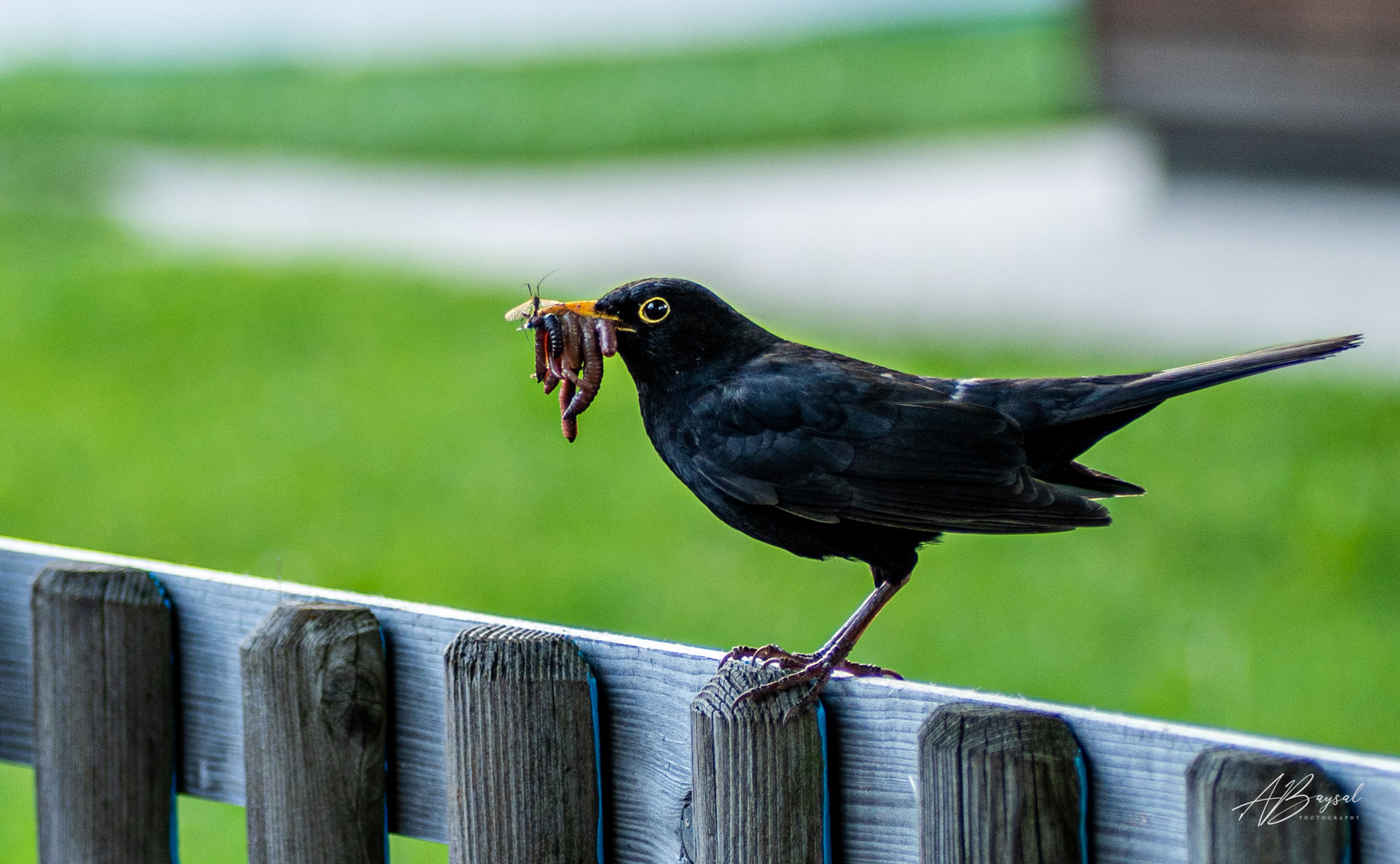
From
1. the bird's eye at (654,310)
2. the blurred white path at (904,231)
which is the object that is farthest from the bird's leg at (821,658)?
the blurred white path at (904,231)

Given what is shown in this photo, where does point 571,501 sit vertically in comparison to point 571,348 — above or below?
below

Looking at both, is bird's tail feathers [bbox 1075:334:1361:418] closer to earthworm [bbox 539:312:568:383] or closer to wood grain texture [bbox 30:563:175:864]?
earthworm [bbox 539:312:568:383]

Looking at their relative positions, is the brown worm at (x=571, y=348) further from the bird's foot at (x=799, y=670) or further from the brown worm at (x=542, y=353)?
the bird's foot at (x=799, y=670)

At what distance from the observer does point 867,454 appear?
2.58 metres

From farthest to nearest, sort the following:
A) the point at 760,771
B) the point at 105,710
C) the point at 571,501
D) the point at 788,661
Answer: the point at 571,501 < the point at 105,710 < the point at 788,661 < the point at 760,771

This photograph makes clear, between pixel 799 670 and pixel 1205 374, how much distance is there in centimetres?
75

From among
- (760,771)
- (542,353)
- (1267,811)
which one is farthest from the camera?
(542,353)

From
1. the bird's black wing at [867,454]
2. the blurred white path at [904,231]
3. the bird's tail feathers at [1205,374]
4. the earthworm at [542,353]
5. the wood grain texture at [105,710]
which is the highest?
the blurred white path at [904,231]

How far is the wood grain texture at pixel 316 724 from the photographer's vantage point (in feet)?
8.26

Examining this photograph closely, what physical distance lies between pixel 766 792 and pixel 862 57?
20465mm

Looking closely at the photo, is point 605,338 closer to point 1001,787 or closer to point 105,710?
point 1001,787

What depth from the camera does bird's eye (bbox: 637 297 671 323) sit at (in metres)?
2.61

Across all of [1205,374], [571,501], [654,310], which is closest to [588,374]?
[654,310]

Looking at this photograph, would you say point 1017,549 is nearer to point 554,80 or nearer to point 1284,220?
point 1284,220
